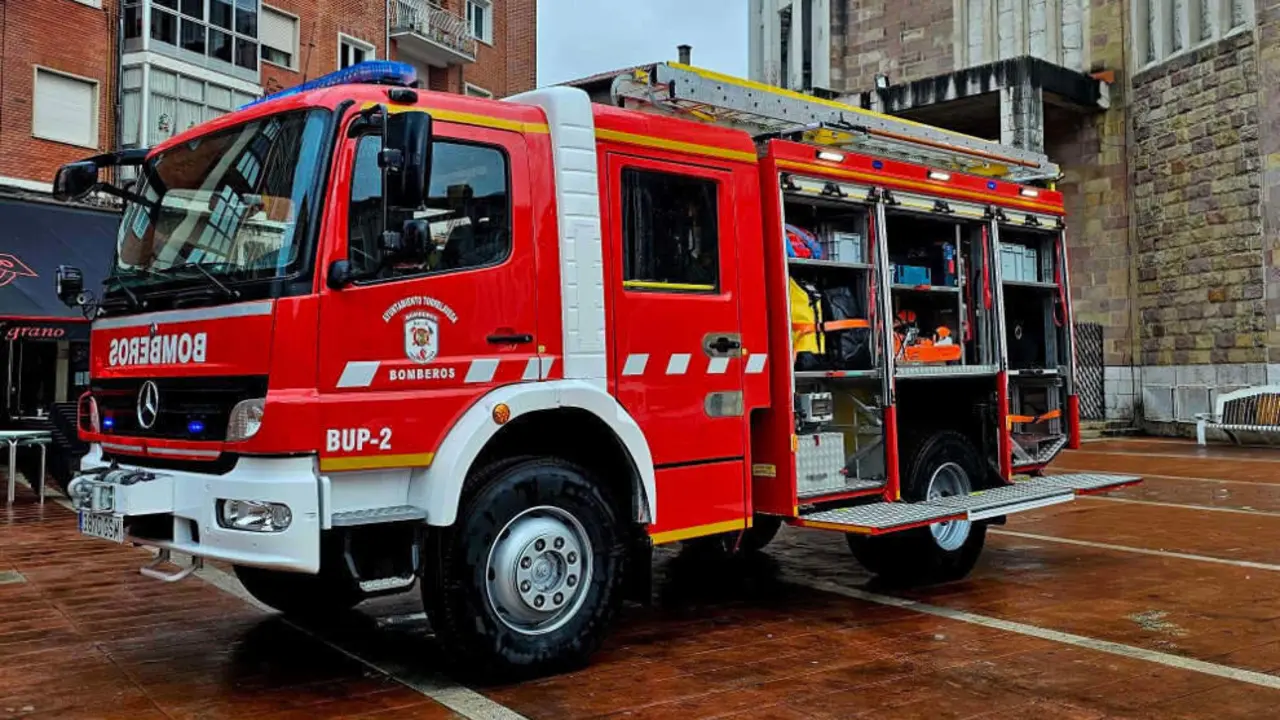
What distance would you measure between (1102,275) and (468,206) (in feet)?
73.4

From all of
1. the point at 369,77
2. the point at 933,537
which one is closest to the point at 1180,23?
the point at 933,537

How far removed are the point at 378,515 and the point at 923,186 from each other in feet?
15.3

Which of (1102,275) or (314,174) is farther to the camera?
(1102,275)

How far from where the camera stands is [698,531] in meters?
6.09

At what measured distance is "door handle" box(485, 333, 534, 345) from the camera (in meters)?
5.31

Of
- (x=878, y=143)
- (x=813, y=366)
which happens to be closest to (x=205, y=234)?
(x=813, y=366)

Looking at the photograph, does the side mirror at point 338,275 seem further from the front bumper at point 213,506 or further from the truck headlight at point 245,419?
the front bumper at point 213,506

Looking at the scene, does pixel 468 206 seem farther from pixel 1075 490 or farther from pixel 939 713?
pixel 1075 490

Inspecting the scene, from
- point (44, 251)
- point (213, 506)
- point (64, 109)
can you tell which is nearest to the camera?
point (213, 506)

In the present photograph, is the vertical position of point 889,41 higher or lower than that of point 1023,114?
higher

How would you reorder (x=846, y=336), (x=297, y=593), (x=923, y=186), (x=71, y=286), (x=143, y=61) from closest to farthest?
(x=71, y=286)
(x=297, y=593)
(x=846, y=336)
(x=923, y=186)
(x=143, y=61)

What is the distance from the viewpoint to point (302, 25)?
23625 millimetres

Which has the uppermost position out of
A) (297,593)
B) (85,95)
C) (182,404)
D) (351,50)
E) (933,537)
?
(351,50)

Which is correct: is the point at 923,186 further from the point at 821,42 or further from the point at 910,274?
the point at 821,42
